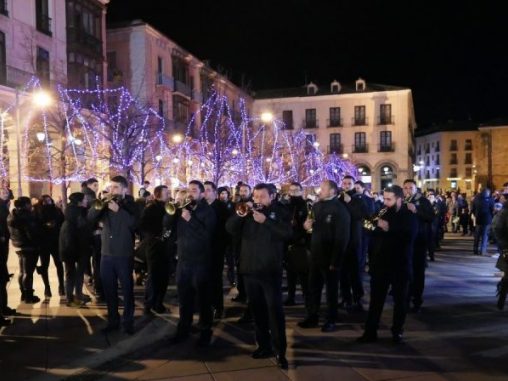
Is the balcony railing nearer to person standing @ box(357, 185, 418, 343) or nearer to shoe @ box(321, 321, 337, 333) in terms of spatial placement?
shoe @ box(321, 321, 337, 333)

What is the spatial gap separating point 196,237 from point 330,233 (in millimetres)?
1748

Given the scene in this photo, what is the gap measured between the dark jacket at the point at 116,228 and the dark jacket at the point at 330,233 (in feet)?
7.74

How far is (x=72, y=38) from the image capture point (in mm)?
28391

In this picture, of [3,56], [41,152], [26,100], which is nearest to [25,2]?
[3,56]

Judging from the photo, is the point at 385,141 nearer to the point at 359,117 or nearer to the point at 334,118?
the point at 359,117

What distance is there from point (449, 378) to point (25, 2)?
79.3ft

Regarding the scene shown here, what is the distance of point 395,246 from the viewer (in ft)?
21.5

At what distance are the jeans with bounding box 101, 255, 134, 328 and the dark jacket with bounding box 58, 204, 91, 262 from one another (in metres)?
1.94

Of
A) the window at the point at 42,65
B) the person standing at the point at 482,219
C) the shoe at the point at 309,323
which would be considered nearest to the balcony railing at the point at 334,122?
the window at the point at 42,65

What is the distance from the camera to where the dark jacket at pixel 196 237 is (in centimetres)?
653

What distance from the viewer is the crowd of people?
580 cm

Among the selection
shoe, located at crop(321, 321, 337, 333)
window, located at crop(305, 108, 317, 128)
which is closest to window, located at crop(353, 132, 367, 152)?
window, located at crop(305, 108, 317, 128)

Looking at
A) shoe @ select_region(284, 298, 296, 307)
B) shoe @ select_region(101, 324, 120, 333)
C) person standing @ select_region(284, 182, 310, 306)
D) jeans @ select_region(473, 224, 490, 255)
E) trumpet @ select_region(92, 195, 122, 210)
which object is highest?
trumpet @ select_region(92, 195, 122, 210)

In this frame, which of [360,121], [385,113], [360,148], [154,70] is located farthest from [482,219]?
[360,148]
